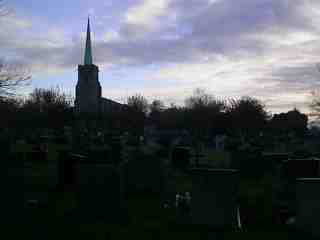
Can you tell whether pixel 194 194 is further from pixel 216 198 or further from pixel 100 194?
pixel 100 194

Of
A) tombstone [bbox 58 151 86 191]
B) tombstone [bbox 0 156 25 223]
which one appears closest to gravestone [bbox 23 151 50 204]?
tombstone [bbox 0 156 25 223]

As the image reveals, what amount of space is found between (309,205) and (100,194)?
428cm

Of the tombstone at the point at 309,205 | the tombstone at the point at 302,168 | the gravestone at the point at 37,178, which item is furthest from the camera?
the tombstone at the point at 302,168

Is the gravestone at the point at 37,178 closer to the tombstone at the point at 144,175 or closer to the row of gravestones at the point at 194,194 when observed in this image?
the row of gravestones at the point at 194,194

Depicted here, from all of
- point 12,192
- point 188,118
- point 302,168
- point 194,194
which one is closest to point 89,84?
point 188,118

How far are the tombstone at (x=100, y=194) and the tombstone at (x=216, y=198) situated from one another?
5.57 ft

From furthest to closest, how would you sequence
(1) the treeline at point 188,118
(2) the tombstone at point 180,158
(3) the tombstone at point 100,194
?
(1) the treeline at point 188,118
(2) the tombstone at point 180,158
(3) the tombstone at point 100,194

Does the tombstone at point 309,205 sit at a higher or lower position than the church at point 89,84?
lower

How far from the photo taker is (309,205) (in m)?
9.04

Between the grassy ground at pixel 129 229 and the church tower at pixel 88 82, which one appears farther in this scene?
the church tower at pixel 88 82

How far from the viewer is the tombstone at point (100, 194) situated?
10.5 m

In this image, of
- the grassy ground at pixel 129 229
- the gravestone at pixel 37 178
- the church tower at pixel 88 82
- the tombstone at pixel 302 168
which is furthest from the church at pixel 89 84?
the grassy ground at pixel 129 229

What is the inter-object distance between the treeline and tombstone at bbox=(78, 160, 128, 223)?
98.8 feet

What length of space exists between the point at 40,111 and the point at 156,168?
131ft
